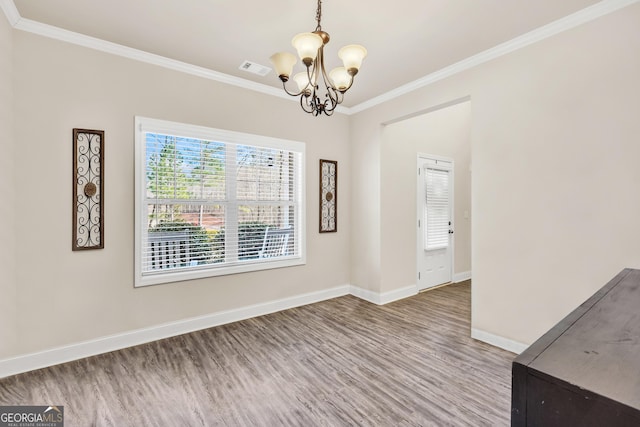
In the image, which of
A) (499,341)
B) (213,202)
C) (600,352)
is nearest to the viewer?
(600,352)

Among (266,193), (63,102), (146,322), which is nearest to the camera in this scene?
(63,102)

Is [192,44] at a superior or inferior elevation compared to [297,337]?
superior

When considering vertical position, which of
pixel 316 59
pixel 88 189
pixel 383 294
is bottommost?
pixel 383 294

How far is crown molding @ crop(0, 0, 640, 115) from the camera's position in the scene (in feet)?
7.48

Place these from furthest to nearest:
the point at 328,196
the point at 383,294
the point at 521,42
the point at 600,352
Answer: the point at 328,196, the point at 383,294, the point at 521,42, the point at 600,352

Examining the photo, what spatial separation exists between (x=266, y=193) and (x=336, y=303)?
1789 mm

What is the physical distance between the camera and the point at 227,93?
3469 mm

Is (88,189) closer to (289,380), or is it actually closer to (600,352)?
(289,380)

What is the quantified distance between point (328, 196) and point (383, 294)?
5.14 ft

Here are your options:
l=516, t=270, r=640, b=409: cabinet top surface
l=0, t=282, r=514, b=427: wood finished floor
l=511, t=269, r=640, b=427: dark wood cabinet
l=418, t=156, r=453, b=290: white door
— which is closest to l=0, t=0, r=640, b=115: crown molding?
l=418, t=156, r=453, b=290: white door

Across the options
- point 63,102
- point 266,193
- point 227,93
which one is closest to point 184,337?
point 266,193

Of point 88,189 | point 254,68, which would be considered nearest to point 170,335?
point 88,189

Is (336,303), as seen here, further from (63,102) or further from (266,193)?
(63,102)

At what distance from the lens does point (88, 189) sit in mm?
2680
